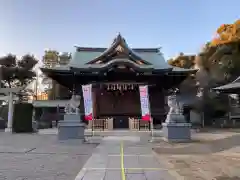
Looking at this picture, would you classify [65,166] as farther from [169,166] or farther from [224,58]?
[224,58]

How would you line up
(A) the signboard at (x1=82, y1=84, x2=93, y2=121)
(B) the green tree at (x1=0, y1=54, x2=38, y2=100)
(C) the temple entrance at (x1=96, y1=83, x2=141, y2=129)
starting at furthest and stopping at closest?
(B) the green tree at (x1=0, y1=54, x2=38, y2=100)
(C) the temple entrance at (x1=96, y1=83, x2=141, y2=129)
(A) the signboard at (x1=82, y1=84, x2=93, y2=121)

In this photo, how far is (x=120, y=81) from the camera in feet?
81.7

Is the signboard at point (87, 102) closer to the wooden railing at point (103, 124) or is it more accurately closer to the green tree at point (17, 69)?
the wooden railing at point (103, 124)

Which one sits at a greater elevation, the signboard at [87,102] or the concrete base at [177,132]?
the signboard at [87,102]

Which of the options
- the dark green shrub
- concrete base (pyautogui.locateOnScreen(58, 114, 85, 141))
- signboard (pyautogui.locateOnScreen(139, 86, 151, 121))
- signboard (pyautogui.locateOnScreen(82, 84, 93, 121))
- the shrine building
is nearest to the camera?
concrete base (pyautogui.locateOnScreen(58, 114, 85, 141))

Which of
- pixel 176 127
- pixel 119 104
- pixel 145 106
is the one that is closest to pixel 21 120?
pixel 119 104

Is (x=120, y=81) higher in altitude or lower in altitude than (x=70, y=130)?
higher

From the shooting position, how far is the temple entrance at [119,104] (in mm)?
24703

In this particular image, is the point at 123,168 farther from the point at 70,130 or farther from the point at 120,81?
the point at 120,81

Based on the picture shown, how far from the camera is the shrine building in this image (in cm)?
2384

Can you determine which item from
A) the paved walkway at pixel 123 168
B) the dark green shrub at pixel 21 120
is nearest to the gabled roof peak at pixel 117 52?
the dark green shrub at pixel 21 120

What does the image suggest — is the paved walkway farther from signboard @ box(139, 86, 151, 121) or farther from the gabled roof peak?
the gabled roof peak

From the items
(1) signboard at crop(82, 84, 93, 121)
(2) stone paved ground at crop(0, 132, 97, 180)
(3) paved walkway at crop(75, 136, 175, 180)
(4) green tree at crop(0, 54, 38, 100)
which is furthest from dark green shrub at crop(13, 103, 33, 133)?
(4) green tree at crop(0, 54, 38, 100)

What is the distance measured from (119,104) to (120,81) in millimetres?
2143
